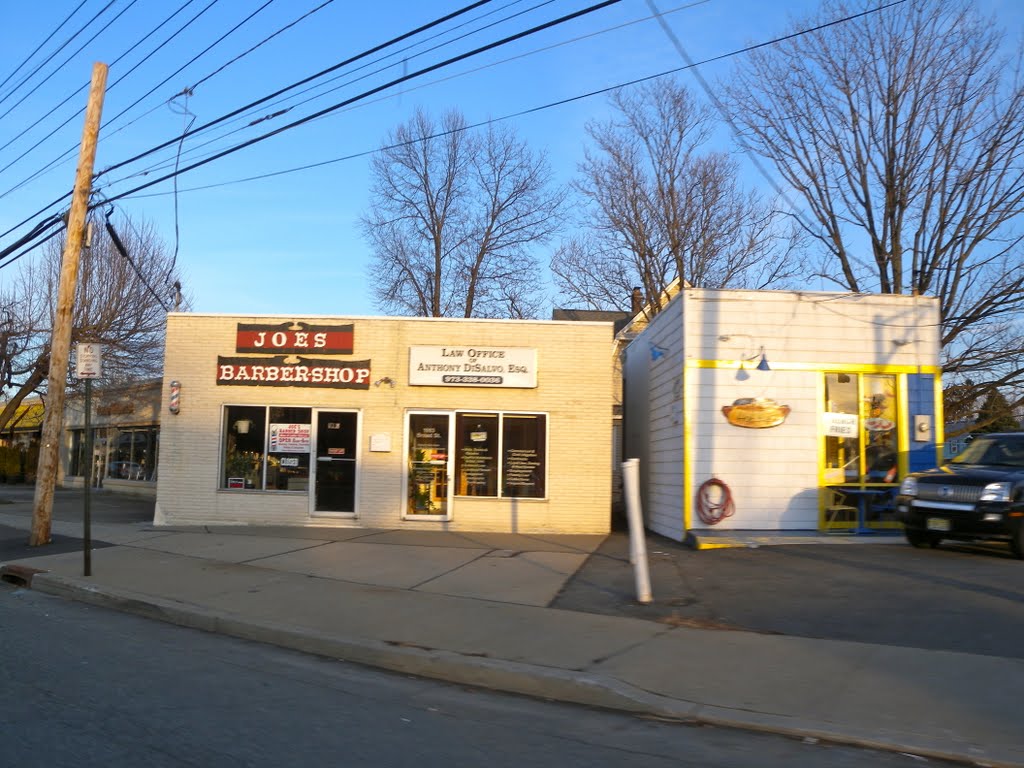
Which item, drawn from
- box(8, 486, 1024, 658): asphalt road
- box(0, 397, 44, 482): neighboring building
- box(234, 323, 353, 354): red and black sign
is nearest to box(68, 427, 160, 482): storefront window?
box(0, 397, 44, 482): neighboring building

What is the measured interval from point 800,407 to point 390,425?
7.48 metres

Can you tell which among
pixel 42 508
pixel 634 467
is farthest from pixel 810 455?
pixel 42 508

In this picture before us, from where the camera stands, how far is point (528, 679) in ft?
21.4

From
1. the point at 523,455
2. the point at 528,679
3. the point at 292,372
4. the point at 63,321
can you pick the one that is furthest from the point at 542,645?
the point at 63,321

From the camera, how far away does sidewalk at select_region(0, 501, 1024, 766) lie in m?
5.61

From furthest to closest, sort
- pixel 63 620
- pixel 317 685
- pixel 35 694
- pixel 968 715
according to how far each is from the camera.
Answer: pixel 63 620 → pixel 317 685 → pixel 35 694 → pixel 968 715

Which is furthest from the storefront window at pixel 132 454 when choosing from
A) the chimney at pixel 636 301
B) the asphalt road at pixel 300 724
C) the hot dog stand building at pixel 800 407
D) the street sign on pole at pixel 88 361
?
the asphalt road at pixel 300 724

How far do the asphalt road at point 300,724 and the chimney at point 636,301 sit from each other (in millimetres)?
20006

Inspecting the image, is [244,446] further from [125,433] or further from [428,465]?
[125,433]

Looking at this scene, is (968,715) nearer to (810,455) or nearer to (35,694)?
(35,694)

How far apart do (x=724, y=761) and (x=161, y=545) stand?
10869mm

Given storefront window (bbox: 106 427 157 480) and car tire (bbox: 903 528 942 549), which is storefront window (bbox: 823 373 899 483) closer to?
car tire (bbox: 903 528 942 549)

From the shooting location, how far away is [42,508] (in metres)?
13.6

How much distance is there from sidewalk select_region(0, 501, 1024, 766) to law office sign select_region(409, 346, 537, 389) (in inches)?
159
